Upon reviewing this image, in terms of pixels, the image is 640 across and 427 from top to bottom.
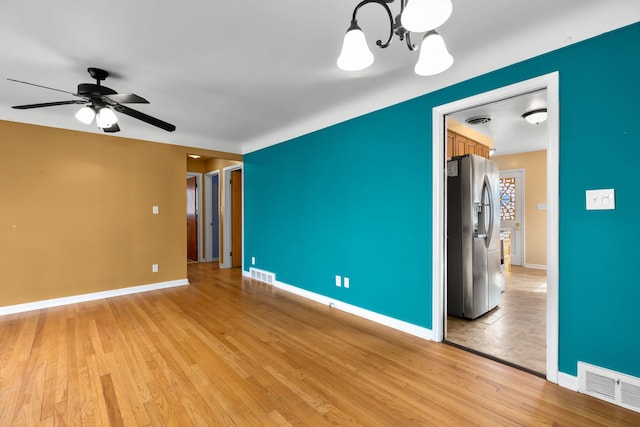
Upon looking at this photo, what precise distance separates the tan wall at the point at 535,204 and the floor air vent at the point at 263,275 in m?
5.71

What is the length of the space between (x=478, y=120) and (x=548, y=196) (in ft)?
7.60

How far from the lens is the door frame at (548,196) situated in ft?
6.79

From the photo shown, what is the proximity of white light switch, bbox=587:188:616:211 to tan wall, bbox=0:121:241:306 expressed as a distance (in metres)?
5.12

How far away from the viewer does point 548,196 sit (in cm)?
213

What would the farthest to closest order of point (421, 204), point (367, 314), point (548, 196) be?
point (367, 314)
point (421, 204)
point (548, 196)

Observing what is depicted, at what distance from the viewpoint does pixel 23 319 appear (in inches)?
135

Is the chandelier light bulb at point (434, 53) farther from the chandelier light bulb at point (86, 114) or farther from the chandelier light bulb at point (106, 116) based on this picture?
the chandelier light bulb at point (86, 114)

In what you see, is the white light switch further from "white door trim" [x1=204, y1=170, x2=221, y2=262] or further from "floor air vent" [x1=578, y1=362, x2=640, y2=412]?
"white door trim" [x1=204, y1=170, x2=221, y2=262]

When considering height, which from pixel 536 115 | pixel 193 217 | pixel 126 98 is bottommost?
pixel 193 217

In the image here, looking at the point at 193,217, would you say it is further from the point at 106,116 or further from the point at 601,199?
the point at 601,199

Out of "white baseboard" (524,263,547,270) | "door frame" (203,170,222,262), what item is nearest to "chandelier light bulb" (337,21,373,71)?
"door frame" (203,170,222,262)

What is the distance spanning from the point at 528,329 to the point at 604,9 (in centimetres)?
283

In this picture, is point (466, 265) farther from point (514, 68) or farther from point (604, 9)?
point (604, 9)

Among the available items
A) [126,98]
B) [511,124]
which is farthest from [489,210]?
[126,98]
